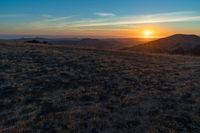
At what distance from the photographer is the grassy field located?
8641 millimetres

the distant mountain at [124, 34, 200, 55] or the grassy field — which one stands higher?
the grassy field

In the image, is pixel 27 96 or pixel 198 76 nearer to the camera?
pixel 27 96

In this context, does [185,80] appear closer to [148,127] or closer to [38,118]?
[148,127]

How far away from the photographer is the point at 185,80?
53.0 feet

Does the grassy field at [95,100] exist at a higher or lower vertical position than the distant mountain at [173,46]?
higher

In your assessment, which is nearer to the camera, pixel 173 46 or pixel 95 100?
pixel 95 100

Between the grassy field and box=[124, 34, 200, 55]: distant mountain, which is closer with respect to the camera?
the grassy field

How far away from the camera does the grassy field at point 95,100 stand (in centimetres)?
864

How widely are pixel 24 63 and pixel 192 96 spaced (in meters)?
12.2

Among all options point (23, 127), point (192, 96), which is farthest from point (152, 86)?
point (23, 127)

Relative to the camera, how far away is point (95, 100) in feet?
37.3

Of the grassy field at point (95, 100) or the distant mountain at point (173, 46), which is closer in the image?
the grassy field at point (95, 100)

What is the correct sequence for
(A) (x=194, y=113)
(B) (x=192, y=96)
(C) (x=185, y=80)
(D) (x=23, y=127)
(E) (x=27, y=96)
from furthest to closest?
1. (C) (x=185, y=80)
2. (B) (x=192, y=96)
3. (E) (x=27, y=96)
4. (A) (x=194, y=113)
5. (D) (x=23, y=127)

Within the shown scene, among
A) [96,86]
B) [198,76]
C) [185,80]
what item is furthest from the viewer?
[198,76]
